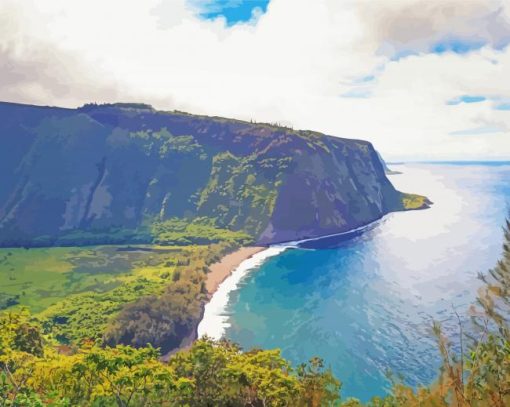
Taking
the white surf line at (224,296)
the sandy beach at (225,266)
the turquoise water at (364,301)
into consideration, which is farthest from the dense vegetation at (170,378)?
the sandy beach at (225,266)

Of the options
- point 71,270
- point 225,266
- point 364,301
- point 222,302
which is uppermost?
point 364,301

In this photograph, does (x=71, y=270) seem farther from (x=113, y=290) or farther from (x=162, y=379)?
(x=162, y=379)

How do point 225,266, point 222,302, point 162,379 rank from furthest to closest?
point 225,266, point 222,302, point 162,379

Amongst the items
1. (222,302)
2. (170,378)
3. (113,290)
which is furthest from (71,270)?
(170,378)

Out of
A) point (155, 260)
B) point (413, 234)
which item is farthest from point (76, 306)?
point (413, 234)

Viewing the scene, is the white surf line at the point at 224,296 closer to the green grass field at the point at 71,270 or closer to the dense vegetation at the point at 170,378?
the green grass field at the point at 71,270

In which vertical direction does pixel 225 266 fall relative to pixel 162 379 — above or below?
below
